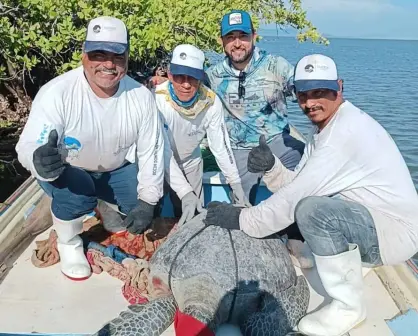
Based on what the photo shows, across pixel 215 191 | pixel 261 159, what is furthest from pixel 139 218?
pixel 215 191

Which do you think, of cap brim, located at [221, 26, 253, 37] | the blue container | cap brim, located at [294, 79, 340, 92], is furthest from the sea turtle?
cap brim, located at [221, 26, 253, 37]

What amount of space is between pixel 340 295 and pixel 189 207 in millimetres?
1282

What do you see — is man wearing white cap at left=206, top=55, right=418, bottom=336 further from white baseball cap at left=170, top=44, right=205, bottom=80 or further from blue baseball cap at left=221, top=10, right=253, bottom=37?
blue baseball cap at left=221, top=10, right=253, bottom=37

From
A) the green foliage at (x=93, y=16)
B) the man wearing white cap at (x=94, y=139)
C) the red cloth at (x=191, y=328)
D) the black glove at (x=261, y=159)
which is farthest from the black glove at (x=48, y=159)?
the green foliage at (x=93, y=16)

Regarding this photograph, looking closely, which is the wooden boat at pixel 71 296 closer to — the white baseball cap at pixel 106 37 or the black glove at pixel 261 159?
the black glove at pixel 261 159

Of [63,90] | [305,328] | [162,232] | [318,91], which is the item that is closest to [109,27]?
[63,90]

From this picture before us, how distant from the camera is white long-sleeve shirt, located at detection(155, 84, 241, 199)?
3.77 metres

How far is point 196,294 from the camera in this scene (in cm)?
290

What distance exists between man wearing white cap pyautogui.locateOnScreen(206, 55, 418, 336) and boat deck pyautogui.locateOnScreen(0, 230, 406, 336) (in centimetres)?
35

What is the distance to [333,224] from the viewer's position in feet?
8.87

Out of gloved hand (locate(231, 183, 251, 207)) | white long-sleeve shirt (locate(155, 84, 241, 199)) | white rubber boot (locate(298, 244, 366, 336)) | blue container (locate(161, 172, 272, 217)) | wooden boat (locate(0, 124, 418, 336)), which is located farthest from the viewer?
blue container (locate(161, 172, 272, 217))

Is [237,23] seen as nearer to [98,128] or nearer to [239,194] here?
[239,194]

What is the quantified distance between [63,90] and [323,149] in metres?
1.52

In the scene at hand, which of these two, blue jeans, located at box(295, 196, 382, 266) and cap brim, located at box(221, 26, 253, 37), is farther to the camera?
cap brim, located at box(221, 26, 253, 37)
